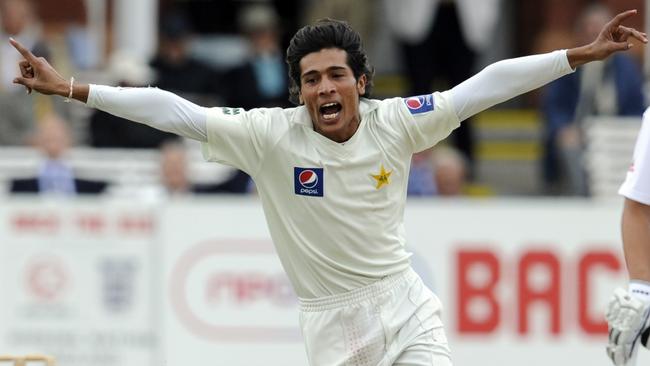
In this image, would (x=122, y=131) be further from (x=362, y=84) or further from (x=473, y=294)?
(x=362, y=84)

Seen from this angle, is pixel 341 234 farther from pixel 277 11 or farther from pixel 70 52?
pixel 277 11

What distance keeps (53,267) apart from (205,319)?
1.19 m

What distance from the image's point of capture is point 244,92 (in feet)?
50.6

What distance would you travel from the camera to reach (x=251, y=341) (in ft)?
42.7

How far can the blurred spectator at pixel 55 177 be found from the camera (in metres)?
13.6

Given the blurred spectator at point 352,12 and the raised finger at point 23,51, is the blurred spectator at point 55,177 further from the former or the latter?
the raised finger at point 23,51

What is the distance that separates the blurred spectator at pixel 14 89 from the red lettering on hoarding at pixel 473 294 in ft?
13.8

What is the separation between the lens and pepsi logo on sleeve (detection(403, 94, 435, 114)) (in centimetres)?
772

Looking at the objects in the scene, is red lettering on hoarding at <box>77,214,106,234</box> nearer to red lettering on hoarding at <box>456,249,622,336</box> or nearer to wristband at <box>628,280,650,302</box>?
red lettering on hoarding at <box>456,249,622,336</box>

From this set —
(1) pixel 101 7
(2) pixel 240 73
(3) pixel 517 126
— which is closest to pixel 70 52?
(1) pixel 101 7

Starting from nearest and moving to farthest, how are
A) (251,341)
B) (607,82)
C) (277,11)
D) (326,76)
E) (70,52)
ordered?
(326,76) → (251,341) → (607,82) → (70,52) → (277,11)

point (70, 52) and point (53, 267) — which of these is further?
point (70, 52)

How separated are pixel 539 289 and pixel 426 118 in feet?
19.0

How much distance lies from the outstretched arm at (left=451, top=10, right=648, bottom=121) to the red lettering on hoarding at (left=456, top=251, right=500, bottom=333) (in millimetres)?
5598
